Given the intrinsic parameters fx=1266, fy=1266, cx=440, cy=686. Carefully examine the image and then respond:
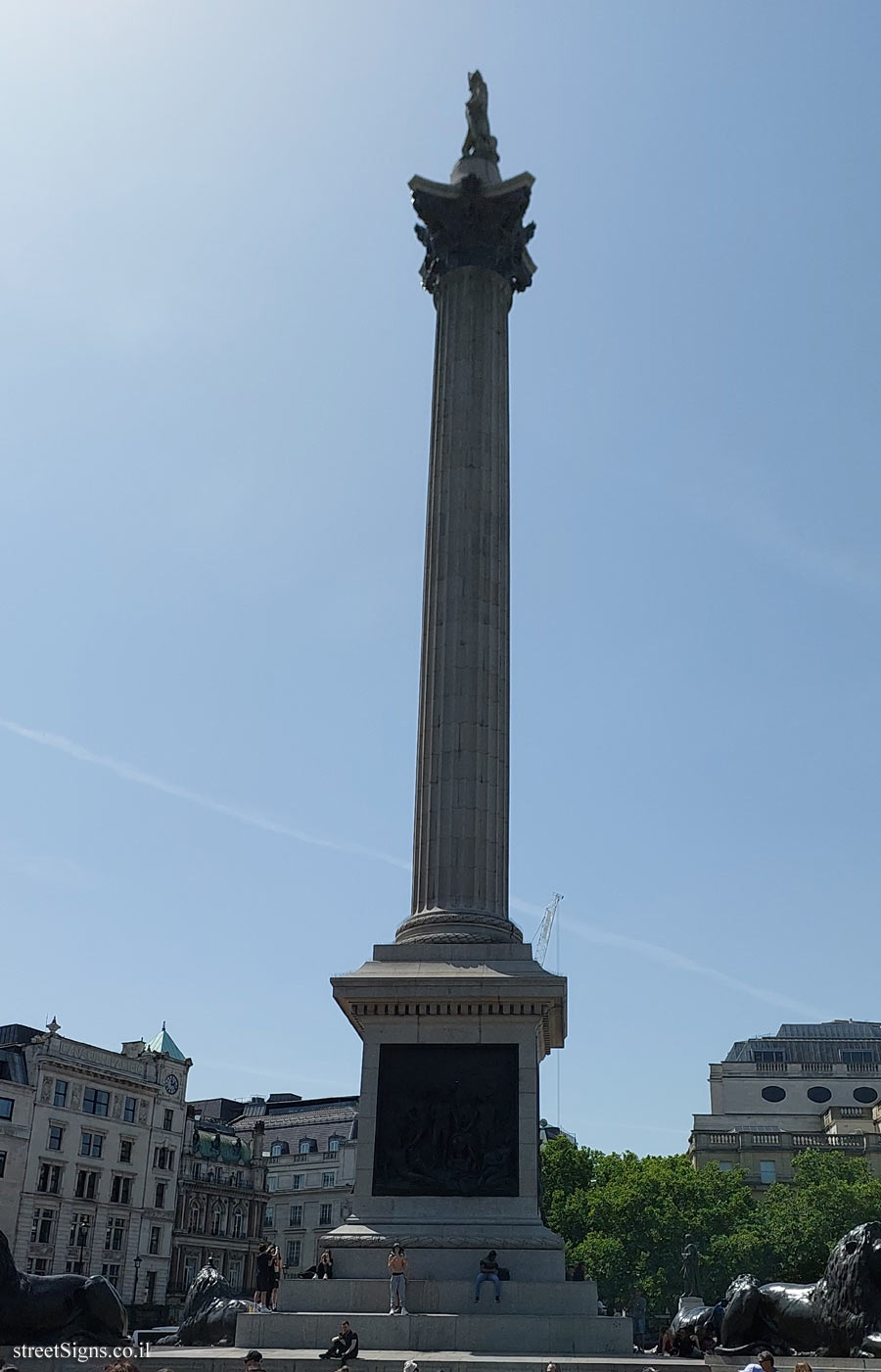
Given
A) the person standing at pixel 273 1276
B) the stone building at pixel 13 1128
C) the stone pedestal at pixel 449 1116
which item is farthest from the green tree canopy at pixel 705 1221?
the stone pedestal at pixel 449 1116

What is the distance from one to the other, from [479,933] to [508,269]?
20588 millimetres

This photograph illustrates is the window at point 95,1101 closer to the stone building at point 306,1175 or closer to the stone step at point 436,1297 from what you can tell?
the stone building at point 306,1175

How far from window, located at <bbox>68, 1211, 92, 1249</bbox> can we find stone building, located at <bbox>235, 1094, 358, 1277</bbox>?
27.9 meters

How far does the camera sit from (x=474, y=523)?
34.5 m

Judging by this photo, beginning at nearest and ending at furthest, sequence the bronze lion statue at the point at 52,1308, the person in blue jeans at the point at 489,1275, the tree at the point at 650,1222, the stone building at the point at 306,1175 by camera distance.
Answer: the bronze lion statue at the point at 52,1308, the person in blue jeans at the point at 489,1275, the tree at the point at 650,1222, the stone building at the point at 306,1175

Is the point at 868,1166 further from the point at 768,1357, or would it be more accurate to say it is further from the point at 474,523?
the point at 768,1357

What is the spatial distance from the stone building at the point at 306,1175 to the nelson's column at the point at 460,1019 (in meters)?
86.8

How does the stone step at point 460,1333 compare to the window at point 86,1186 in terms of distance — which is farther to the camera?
the window at point 86,1186

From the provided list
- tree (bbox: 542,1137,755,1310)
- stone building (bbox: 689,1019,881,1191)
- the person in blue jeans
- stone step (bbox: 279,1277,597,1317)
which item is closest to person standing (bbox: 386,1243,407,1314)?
stone step (bbox: 279,1277,597,1317)

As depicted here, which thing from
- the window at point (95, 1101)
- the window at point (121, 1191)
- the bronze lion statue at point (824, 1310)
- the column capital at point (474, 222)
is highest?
the column capital at point (474, 222)

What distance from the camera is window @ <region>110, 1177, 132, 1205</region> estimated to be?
87250 millimetres

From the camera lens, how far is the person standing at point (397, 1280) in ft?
77.4

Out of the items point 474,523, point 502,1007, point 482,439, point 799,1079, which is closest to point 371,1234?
point 502,1007

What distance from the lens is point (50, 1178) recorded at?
81812 mm
